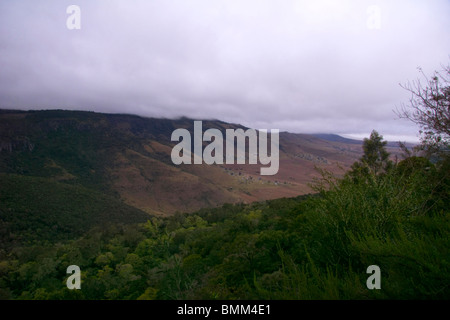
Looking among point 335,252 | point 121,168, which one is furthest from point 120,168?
point 335,252

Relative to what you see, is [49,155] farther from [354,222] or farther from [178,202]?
[354,222]

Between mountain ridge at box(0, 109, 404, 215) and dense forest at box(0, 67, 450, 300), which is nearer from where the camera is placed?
dense forest at box(0, 67, 450, 300)

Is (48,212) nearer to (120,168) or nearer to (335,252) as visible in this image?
(120,168)

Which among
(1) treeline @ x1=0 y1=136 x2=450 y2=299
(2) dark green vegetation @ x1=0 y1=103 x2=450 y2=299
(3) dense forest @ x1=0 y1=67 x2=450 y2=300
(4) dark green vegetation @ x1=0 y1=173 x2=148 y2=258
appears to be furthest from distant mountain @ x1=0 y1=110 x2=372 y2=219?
(1) treeline @ x1=0 y1=136 x2=450 y2=299

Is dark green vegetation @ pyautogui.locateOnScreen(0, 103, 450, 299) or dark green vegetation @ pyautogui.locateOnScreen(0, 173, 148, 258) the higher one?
dark green vegetation @ pyautogui.locateOnScreen(0, 103, 450, 299)

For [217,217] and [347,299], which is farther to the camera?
[217,217]

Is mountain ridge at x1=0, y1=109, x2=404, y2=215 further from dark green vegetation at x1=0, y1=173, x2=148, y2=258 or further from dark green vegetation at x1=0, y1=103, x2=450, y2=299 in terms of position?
dark green vegetation at x1=0, y1=103, x2=450, y2=299

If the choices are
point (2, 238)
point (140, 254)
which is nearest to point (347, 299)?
point (140, 254)

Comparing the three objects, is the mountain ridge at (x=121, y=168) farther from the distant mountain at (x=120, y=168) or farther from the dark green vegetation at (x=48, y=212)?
the dark green vegetation at (x=48, y=212)

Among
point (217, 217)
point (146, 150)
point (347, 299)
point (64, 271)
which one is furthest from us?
point (146, 150)
